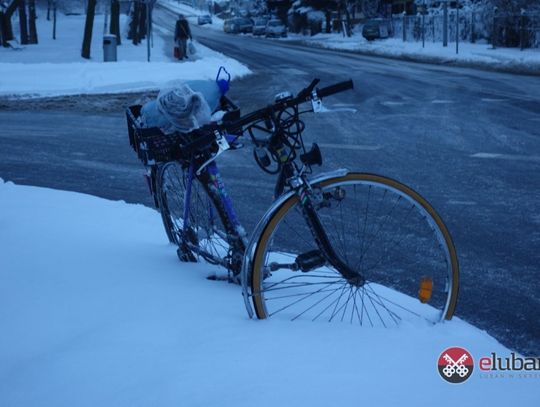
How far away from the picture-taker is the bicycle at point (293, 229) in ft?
10.6

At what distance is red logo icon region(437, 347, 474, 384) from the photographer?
2877 mm

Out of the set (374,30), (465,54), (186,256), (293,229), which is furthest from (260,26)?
(293,229)

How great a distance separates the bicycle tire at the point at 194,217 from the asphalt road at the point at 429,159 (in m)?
1.39

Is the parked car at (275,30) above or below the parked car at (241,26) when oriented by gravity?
below

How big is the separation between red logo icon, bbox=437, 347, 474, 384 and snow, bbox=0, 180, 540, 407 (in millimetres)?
33

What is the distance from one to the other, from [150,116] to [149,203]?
3120 millimetres

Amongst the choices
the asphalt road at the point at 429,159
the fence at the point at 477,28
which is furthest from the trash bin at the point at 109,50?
the fence at the point at 477,28

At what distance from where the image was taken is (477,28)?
135 feet

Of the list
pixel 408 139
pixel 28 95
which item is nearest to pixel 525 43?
pixel 28 95

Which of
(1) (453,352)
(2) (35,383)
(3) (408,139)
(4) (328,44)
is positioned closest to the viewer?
(2) (35,383)

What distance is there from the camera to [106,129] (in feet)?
40.6

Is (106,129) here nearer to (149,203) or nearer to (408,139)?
(408,139)

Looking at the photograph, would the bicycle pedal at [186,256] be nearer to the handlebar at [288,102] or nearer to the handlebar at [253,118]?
the handlebar at [253,118]

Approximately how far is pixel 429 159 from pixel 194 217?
546 centimetres
